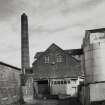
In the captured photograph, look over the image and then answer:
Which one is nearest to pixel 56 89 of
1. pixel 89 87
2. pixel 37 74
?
pixel 37 74

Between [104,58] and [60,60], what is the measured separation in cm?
1357

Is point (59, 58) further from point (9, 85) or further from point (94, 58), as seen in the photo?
point (9, 85)

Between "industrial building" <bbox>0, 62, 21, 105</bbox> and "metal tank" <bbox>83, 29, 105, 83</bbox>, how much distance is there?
9.64 meters

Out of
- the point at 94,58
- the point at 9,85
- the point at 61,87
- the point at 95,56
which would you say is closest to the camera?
the point at 9,85

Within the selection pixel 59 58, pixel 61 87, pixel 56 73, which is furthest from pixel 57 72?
pixel 61 87

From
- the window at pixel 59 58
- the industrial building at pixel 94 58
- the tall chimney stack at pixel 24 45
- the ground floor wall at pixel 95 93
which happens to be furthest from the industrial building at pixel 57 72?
the ground floor wall at pixel 95 93

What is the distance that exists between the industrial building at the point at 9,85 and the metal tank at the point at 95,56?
9644mm

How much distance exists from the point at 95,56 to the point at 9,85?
1101cm

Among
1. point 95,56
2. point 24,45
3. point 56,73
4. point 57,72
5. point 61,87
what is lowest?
point 61,87

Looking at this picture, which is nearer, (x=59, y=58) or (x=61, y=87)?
(x=61, y=87)

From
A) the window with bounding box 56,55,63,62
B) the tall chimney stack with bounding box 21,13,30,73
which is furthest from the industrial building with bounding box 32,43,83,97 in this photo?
the tall chimney stack with bounding box 21,13,30,73

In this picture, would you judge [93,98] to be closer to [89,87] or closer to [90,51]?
[89,87]

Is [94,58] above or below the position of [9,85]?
above

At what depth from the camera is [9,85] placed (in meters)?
23.4
